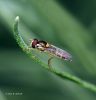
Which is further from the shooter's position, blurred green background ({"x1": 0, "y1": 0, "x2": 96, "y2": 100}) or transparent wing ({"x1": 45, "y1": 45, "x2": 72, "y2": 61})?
blurred green background ({"x1": 0, "y1": 0, "x2": 96, "y2": 100})

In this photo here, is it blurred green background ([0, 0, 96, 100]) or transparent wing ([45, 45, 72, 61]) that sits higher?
blurred green background ([0, 0, 96, 100])

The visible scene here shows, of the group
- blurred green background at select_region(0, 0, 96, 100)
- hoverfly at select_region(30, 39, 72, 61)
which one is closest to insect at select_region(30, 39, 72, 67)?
hoverfly at select_region(30, 39, 72, 61)

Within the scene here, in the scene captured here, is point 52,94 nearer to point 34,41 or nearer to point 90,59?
point 90,59

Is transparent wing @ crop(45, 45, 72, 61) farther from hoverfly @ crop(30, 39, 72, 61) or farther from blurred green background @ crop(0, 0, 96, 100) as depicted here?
blurred green background @ crop(0, 0, 96, 100)

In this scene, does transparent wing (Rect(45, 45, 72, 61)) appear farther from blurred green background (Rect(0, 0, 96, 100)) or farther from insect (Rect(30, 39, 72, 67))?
blurred green background (Rect(0, 0, 96, 100))

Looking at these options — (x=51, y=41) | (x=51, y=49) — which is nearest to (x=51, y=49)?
(x=51, y=49)

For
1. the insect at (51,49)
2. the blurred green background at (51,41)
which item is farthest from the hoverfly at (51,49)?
the blurred green background at (51,41)

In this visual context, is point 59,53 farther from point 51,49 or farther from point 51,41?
point 51,41

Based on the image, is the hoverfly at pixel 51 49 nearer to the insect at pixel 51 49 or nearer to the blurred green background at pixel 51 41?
the insect at pixel 51 49
